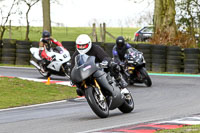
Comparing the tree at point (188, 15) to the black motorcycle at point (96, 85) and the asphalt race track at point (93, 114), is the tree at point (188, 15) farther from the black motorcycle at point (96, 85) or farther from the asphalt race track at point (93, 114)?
the black motorcycle at point (96, 85)

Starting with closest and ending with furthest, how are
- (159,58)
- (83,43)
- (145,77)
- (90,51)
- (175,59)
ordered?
(83,43)
(90,51)
(145,77)
(175,59)
(159,58)

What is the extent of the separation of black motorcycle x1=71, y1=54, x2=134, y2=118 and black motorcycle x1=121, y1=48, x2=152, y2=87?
Answer: 617 cm

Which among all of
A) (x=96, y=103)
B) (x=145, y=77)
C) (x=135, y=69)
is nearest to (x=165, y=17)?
(x=135, y=69)

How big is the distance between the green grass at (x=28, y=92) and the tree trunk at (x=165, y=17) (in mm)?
11818

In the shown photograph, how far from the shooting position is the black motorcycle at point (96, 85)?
9094mm

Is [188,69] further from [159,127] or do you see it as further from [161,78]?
[159,127]

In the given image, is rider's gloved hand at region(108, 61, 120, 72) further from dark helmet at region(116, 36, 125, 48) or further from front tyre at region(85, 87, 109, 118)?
dark helmet at region(116, 36, 125, 48)

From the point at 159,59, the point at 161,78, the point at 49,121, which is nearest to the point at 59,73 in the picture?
the point at 161,78

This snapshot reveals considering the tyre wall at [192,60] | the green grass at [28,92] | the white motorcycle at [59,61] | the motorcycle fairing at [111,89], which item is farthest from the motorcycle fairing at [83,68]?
the tyre wall at [192,60]

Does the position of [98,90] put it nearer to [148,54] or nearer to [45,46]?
[45,46]

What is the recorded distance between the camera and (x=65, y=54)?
17.5 meters

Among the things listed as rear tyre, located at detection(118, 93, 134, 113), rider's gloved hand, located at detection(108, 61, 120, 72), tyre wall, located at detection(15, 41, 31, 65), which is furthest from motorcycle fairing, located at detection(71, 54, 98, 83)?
tyre wall, located at detection(15, 41, 31, 65)

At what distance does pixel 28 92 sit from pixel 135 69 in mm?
3541

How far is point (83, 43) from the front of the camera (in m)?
9.53
